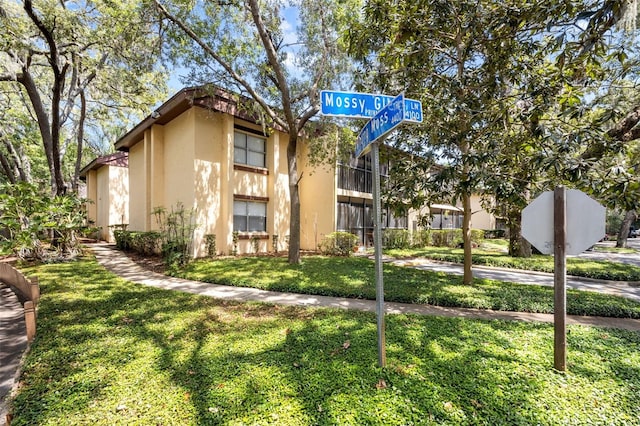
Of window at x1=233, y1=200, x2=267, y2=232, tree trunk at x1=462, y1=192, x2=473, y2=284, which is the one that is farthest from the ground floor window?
tree trunk at x1=462, y1=192, x2=473, y2=284

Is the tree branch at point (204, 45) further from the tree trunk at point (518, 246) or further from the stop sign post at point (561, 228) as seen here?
the tree trunk at point (518, 246)

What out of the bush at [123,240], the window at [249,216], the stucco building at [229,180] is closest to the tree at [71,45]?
the stucco building at [229,180]

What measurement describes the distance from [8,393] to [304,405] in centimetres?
333

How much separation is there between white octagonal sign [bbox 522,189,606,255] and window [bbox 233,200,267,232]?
1154 cm

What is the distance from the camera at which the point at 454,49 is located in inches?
284

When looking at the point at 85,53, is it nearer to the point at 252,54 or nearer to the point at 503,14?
the point at 252,54

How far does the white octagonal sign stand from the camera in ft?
9.98

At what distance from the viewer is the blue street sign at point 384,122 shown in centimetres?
257

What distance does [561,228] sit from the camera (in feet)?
10.4

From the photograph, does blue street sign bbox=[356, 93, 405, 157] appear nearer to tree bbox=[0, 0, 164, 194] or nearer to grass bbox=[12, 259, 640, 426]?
grass bbox=[12, 259, 640, 426]

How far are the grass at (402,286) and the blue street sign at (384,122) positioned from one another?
4.50 meters

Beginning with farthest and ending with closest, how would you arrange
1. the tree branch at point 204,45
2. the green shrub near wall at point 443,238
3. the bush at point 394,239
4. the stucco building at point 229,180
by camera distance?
the green shrub near wall at point 443,238 → the bush at point 394,239 → the stucco building at point 229,180 → the tree branch at point 204,45

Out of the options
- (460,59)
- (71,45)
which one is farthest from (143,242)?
(460,59)

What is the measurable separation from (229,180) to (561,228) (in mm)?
11229
